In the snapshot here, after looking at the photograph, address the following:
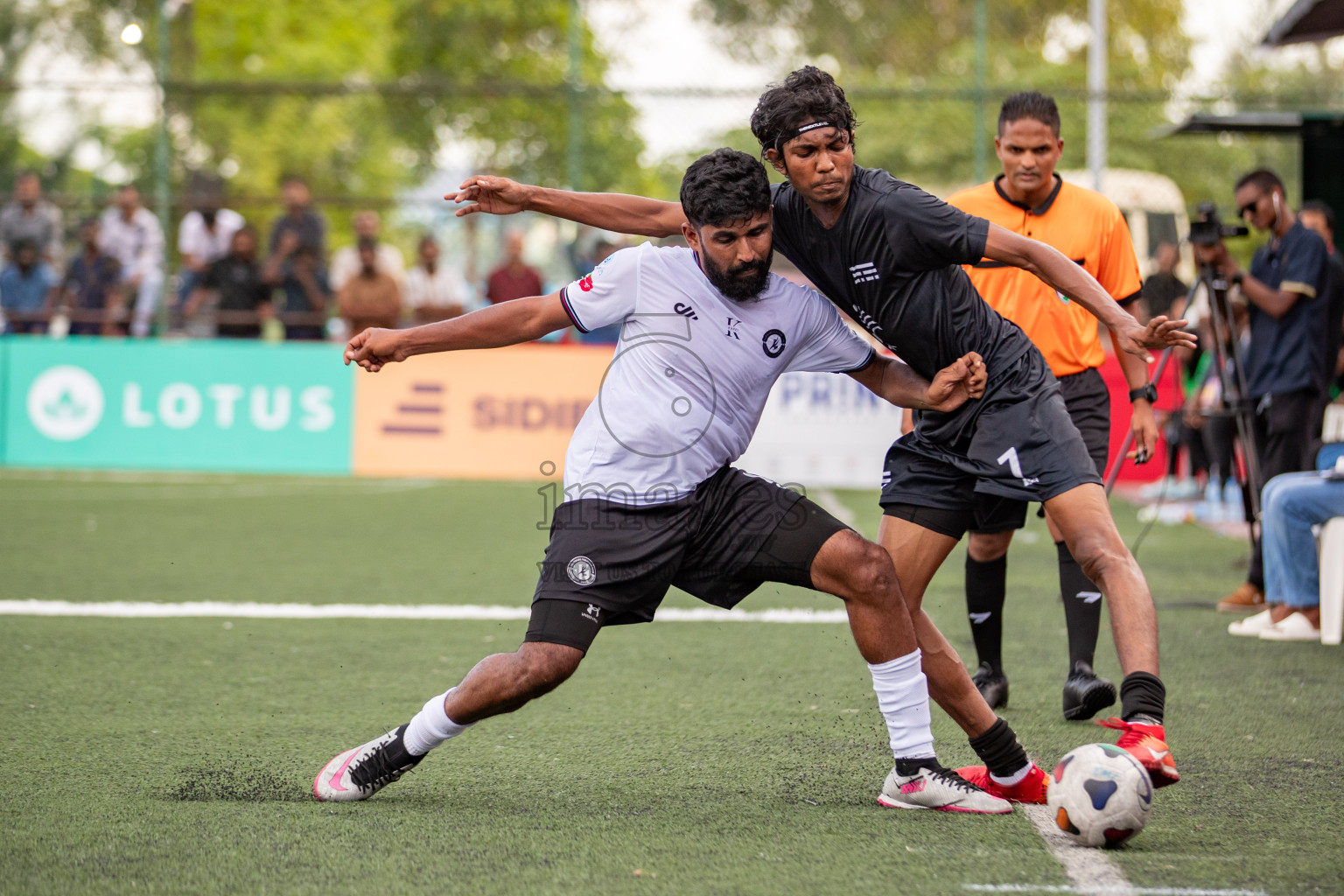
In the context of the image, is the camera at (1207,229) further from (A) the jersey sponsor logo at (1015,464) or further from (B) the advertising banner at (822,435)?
(B) the advertising banner at (822,435)

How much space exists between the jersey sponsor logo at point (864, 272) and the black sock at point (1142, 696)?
50.3 inches

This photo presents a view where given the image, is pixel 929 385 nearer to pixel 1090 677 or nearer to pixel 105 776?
pixel 1090 677

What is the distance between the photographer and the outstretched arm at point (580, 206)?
397 centimetres

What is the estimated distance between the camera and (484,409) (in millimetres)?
13297

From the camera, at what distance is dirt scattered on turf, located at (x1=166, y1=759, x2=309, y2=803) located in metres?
3.86

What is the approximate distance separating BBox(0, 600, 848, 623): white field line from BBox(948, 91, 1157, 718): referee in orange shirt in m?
1.97

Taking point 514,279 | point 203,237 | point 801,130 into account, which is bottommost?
point 801,130

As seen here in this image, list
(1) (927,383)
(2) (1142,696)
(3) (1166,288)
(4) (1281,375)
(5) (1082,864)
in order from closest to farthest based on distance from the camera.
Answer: (5) (1082,864) < (2) (1142,696) < (1) (927,383) < (4) (1281,375) < (3) (1166,288)

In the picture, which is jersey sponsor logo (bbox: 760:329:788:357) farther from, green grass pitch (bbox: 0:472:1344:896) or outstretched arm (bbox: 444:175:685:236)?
green grass pitch (bbox: 0:472:1344:896)

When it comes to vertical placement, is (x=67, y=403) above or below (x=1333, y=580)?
above

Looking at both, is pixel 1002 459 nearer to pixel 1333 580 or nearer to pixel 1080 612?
pixel 1080 612

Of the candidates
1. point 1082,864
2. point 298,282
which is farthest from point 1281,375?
point 298,282

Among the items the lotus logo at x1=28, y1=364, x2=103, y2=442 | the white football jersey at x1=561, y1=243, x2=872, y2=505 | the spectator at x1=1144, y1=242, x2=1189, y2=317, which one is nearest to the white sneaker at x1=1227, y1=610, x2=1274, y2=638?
the white football jersey at x1=561, y1=243, x2=872, y2=505

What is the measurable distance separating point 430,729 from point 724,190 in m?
1.67
